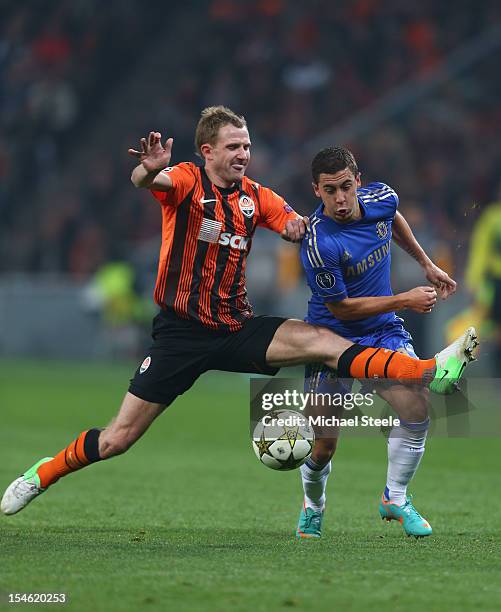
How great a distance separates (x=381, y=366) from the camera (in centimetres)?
580

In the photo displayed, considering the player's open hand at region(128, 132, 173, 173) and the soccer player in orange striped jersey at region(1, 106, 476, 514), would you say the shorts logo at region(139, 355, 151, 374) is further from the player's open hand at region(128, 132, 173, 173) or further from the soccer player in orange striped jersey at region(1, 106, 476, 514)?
the player's open hand at region(128, 132, 173, 173)

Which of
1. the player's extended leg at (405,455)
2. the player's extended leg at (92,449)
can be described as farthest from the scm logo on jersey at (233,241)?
the player's extended leg at (405,455)

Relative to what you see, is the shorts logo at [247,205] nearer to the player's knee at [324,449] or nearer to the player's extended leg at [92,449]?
the player's extended leg at [92,449]

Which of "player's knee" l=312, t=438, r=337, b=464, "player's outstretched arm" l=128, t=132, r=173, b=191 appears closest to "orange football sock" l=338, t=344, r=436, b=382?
"player's knee" l=312, t=438, r=337, b=464

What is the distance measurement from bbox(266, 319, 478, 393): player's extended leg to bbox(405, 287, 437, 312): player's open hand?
0.71 ft

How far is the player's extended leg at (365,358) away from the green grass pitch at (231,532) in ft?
2.49

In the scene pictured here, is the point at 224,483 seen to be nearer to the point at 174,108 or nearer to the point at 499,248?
the point at 499,248

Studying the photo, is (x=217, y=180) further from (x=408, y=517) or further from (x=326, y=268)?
(x=408, y=517)

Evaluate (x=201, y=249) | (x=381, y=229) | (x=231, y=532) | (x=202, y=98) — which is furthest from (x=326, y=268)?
(x=202, y=98)

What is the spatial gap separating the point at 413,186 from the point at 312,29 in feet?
15.8

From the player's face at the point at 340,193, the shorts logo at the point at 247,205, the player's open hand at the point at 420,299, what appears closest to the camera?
the player's open hand at the point at 420,299

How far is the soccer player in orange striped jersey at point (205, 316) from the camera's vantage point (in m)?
5.95

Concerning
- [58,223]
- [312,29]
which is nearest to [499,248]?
[312,29]

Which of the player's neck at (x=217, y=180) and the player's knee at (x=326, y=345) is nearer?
the player's knee at (x=326, y=345)
